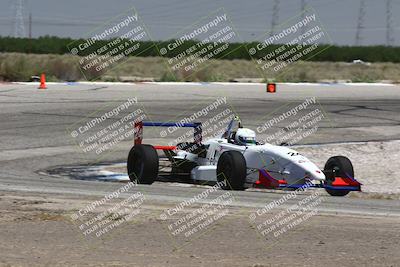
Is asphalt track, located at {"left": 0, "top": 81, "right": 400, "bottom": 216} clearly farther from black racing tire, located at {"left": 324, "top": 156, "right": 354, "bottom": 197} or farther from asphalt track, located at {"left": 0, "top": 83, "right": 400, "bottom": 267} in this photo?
black racing tire, located at {"left": 324, "top": 156, "right": 354, "bottom": 197}

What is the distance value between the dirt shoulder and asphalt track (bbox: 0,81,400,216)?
1.85 m

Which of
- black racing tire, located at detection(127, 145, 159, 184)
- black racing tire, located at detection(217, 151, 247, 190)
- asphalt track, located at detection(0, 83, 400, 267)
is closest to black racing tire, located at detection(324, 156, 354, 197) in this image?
asphalt track, located at detection(0, 83, 400, 267)

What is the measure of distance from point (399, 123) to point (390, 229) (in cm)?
1899

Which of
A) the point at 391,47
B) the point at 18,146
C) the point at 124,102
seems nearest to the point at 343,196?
the point at 18,146

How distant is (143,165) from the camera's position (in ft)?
55.8

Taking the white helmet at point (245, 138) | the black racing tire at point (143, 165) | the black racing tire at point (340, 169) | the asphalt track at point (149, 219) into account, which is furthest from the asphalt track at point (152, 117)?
the white helmet at point (245, 138)

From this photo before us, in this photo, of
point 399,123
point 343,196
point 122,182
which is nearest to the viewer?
point 343,196

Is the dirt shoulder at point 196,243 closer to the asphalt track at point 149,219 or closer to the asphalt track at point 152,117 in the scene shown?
the asphalt track at point 149,219

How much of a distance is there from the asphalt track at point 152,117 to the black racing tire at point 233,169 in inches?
12.7

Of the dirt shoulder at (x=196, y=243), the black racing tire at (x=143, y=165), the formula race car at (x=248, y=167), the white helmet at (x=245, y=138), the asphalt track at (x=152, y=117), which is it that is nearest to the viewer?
the dirt shoulder at (x=196, y=243)

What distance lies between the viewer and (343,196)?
16.4m

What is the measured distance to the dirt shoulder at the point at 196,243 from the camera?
9.64 metres

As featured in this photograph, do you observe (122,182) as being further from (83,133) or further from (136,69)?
(136,69)

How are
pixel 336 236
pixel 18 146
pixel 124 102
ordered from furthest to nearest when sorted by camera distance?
pixel 124 102 < pixel 18 146 < pixel 336 236
